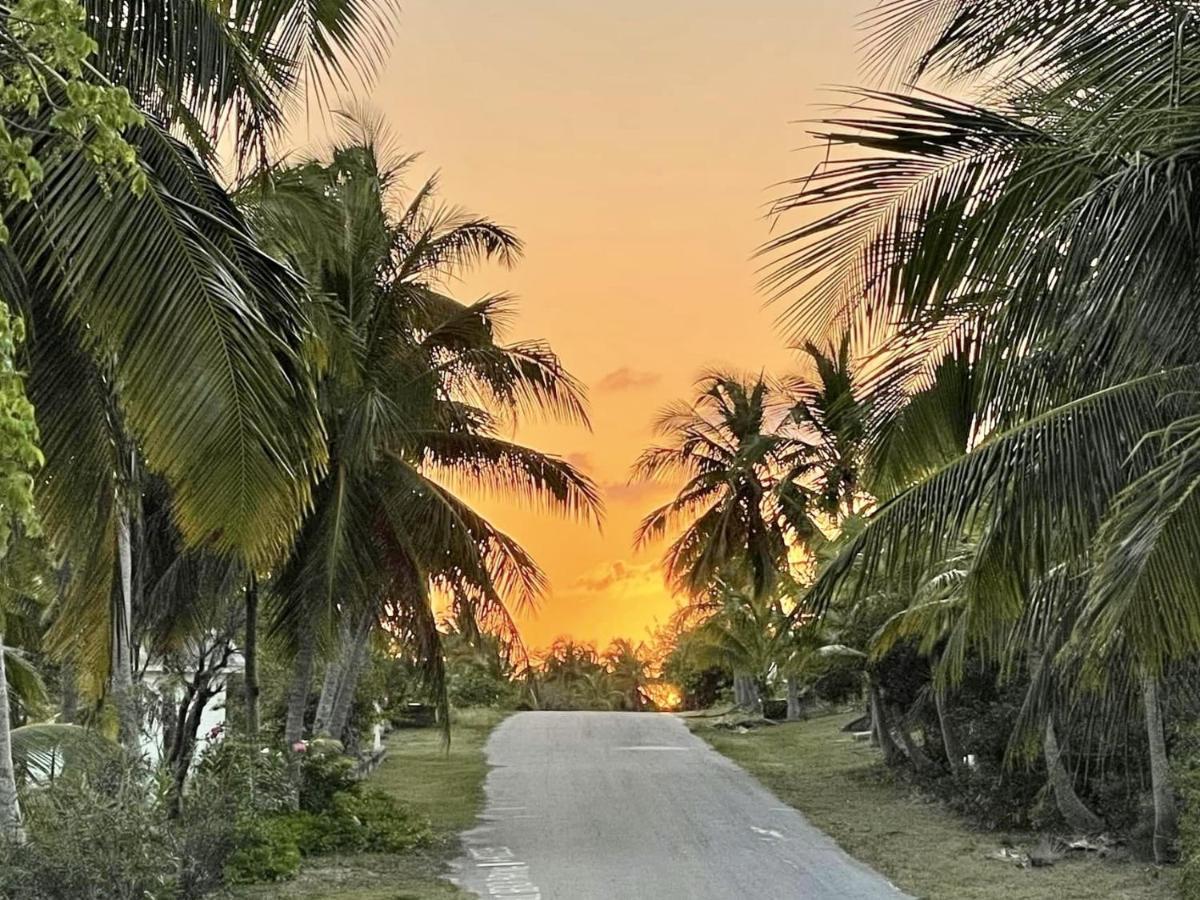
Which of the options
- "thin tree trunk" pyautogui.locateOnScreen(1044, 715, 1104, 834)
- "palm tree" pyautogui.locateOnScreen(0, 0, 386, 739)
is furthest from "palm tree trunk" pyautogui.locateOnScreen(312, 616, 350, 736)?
"palm tree" pyautogui.locateOnScreen(0, 0, 386, 739)

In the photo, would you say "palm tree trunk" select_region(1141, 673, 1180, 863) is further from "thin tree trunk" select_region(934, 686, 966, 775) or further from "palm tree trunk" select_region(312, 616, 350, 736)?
"palm tree trunk" select_region(312, 616, 350, 736)

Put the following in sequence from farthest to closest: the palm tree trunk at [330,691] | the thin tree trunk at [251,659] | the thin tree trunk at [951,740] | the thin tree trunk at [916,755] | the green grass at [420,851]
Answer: the thin tree trunk at [916,755], the palm tree trunk at [330,691], the thin tree trunk at [951,740], the thin tree trunk at [251,659], the green grass at [420,851]

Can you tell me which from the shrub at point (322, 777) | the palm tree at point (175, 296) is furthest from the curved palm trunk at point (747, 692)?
the palm tree at point (175, 296)

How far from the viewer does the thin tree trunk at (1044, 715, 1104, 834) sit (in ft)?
42.8

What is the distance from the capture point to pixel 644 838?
14.0 meters

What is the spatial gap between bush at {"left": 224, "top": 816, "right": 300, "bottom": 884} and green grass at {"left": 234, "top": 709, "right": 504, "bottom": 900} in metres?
0.16

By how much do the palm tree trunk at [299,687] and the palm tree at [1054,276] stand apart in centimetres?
793

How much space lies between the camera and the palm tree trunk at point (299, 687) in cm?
1395

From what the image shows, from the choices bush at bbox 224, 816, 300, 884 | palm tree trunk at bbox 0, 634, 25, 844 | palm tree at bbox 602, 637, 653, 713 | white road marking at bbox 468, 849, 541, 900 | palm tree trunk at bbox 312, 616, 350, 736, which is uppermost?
palm tree at bbox 602, 637, 653, 713

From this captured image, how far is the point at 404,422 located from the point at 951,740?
27.3ft

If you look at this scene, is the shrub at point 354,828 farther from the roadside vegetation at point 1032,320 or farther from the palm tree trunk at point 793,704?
the palm tree trunk at point 793,704

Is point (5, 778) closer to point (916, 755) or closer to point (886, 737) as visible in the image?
point (916, 755)

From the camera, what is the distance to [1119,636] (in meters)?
6.41

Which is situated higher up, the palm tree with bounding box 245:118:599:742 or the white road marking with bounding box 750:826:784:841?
the palm tree with bounding box 245:118:599:742
